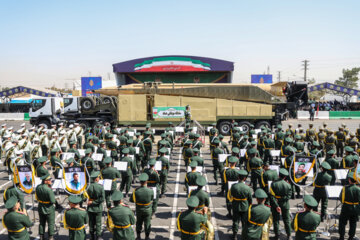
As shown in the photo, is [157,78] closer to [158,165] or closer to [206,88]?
[206,88]

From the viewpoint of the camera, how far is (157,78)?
141 feet

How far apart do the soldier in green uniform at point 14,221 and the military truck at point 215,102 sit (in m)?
17.0

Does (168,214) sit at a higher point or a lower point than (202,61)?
lower

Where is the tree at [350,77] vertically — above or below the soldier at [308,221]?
above

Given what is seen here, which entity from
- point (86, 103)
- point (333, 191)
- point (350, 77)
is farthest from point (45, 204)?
point (350, 77)

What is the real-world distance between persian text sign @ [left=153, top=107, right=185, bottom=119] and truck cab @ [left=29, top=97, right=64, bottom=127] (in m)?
8.18

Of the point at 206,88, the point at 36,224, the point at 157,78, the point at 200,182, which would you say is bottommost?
the point at 36,224

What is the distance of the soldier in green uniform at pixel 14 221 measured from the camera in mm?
5395

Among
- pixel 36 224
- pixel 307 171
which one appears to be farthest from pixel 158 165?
pixel 307 171

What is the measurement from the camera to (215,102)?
22.4 meters

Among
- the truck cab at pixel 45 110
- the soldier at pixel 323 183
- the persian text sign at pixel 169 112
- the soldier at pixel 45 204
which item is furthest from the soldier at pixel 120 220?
the truck cab at pixel 45 110

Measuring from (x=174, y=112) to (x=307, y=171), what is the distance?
15.0 m

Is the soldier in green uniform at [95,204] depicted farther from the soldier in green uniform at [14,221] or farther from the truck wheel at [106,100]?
the truck wheel at [106,100]

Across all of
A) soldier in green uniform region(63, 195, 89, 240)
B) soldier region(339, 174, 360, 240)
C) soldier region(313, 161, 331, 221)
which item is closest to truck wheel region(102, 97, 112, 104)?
soldier in green uniform region(63, 195, 89, 240)
